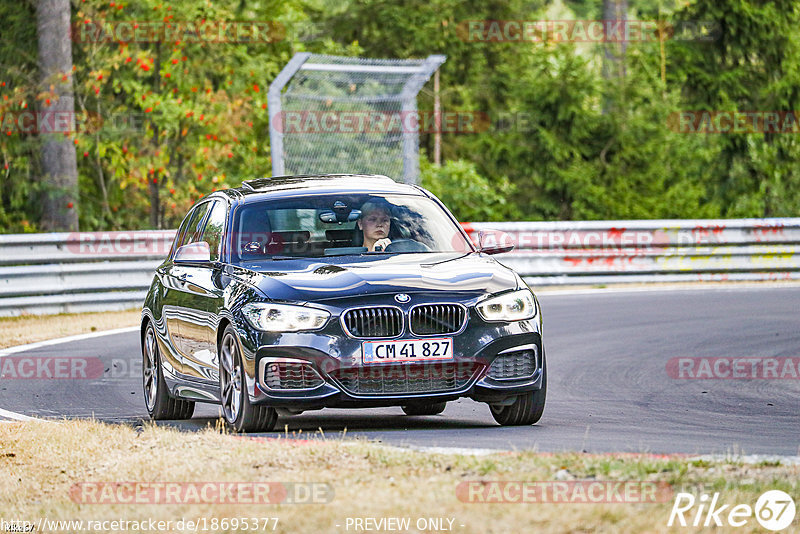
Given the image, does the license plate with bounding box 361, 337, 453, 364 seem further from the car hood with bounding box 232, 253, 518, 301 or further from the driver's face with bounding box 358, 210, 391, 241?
the driver's face with bounding box 358, 210, 391, 241

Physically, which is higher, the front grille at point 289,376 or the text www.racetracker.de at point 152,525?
the text www.racetracker.de at point 152,525

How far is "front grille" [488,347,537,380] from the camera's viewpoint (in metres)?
9.11

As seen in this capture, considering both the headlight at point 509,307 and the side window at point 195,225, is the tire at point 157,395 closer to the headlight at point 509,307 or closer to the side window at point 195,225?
the side window at point 195,225

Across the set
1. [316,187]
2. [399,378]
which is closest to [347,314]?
[399,378]

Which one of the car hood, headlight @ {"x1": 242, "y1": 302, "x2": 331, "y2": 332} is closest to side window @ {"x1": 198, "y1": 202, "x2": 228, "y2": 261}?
the car hood

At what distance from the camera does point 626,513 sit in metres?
5.87

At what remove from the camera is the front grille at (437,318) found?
8.91 m

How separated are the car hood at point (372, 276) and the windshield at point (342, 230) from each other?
0.27m

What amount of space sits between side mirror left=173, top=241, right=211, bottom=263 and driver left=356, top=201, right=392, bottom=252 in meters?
1.02

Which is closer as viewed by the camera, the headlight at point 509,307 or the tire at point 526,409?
the headlight at point 509,307

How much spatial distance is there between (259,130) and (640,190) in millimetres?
8688

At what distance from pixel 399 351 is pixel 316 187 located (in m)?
2.03
